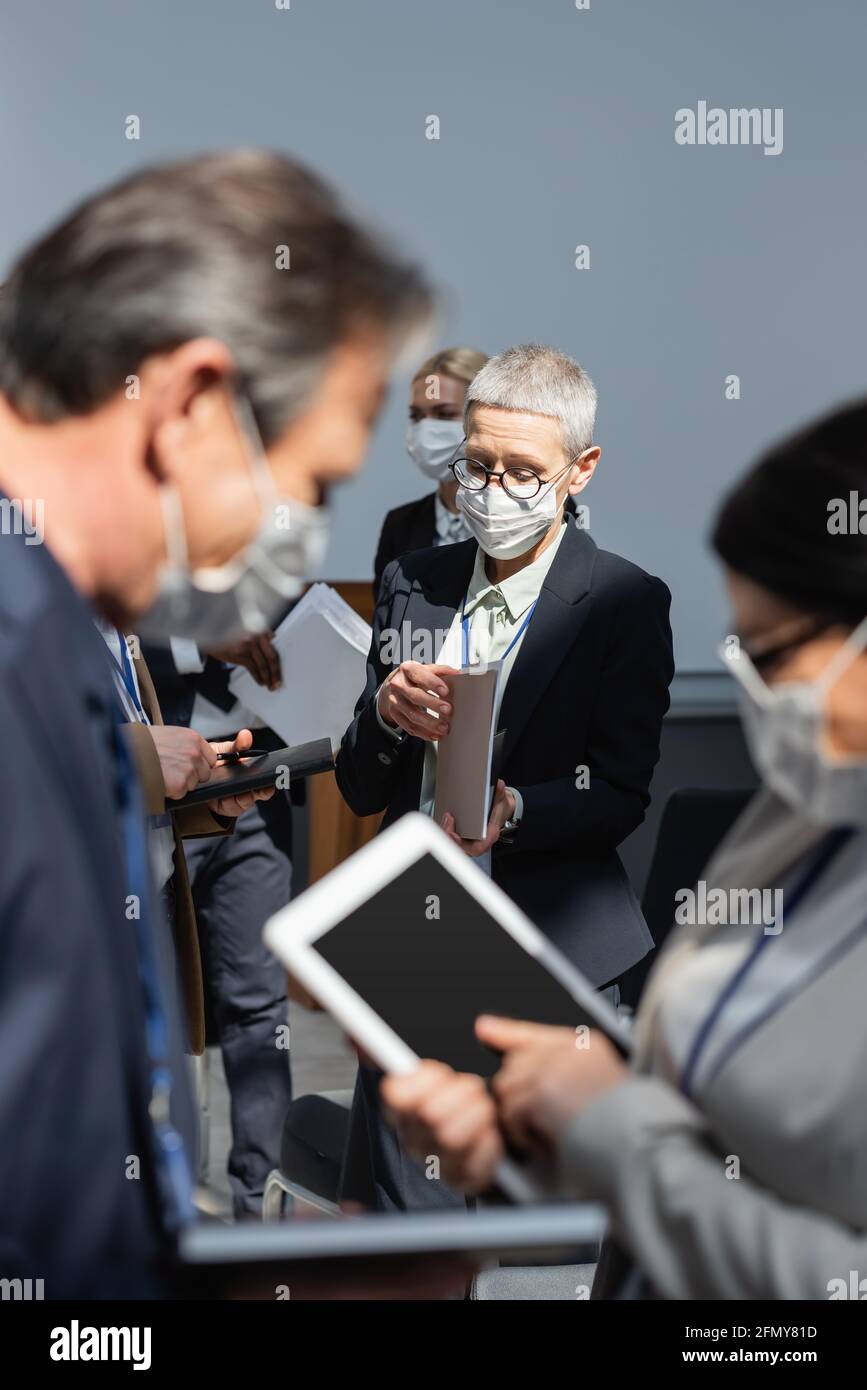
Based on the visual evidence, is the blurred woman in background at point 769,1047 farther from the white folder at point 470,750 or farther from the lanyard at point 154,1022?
the white folder at point 470,750

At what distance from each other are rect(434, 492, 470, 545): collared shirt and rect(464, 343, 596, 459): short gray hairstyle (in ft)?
6.31

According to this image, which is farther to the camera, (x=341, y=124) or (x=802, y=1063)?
(x=341, y=124)

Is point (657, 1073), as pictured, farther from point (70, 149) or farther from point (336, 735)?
point (70, 149)

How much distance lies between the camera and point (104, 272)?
1064 mm

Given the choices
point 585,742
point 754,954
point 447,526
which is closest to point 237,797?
point 585,742

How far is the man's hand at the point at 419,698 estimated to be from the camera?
2.41m

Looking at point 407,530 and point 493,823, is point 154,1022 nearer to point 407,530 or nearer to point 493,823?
point 493,823

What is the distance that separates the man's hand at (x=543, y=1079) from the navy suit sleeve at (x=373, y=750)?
1.40m

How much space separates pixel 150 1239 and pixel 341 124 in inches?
214

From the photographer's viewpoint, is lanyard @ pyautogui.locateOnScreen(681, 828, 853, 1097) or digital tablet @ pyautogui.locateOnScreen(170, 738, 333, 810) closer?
lanyard @ pyautogui.locateOnScreen(681, 828, 853, 1097)

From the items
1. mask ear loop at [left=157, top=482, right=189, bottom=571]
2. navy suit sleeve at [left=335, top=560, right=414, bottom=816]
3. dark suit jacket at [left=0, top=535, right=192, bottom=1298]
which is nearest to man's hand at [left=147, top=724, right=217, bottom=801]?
navy suit sleeve at [left=335, top=560, right=414, bottom=816]

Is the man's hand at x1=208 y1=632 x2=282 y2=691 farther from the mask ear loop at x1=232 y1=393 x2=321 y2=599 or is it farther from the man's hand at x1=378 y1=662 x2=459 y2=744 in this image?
the mask ear loop at x1=232 y1=393 x2=321 y2=599

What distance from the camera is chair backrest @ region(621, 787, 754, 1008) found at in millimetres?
3238
